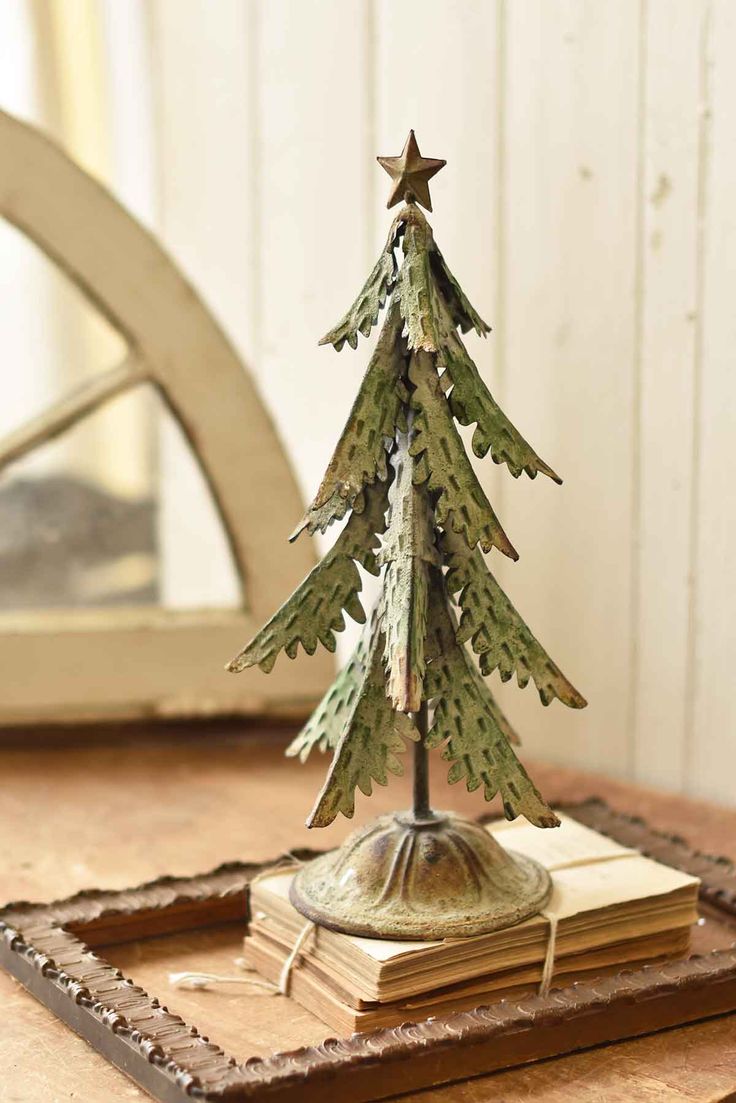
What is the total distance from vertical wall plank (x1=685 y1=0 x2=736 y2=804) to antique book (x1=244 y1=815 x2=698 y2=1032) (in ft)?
1.10

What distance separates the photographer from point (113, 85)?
167 cm

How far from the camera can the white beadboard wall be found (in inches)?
50.7

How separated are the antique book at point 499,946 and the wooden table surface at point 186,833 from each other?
64mm

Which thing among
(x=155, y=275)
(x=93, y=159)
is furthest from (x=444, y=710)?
(x=93, y=159)

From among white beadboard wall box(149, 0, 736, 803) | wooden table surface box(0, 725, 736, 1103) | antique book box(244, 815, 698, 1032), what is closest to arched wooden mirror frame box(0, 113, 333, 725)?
wooden table surface box(0, 725, 736, 1103)

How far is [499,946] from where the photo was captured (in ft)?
2.87

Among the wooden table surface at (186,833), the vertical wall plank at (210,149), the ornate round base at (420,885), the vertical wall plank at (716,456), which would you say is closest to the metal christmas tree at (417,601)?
the ornate round base at (420,885)

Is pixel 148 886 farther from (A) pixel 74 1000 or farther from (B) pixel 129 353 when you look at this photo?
(B) pixel 129 353

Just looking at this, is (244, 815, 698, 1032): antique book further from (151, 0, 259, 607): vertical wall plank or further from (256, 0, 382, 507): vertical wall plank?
(151, 0, 259, 607): vertical wall plank

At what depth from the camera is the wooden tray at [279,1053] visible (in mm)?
765

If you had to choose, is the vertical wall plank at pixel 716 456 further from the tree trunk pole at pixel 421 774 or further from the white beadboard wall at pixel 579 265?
the tree trunk pole at pixel 421 774

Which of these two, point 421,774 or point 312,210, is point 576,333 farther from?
point 421,774

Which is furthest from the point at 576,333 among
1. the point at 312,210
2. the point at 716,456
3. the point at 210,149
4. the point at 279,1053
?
the point at 279,1053

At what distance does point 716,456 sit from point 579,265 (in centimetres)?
23
